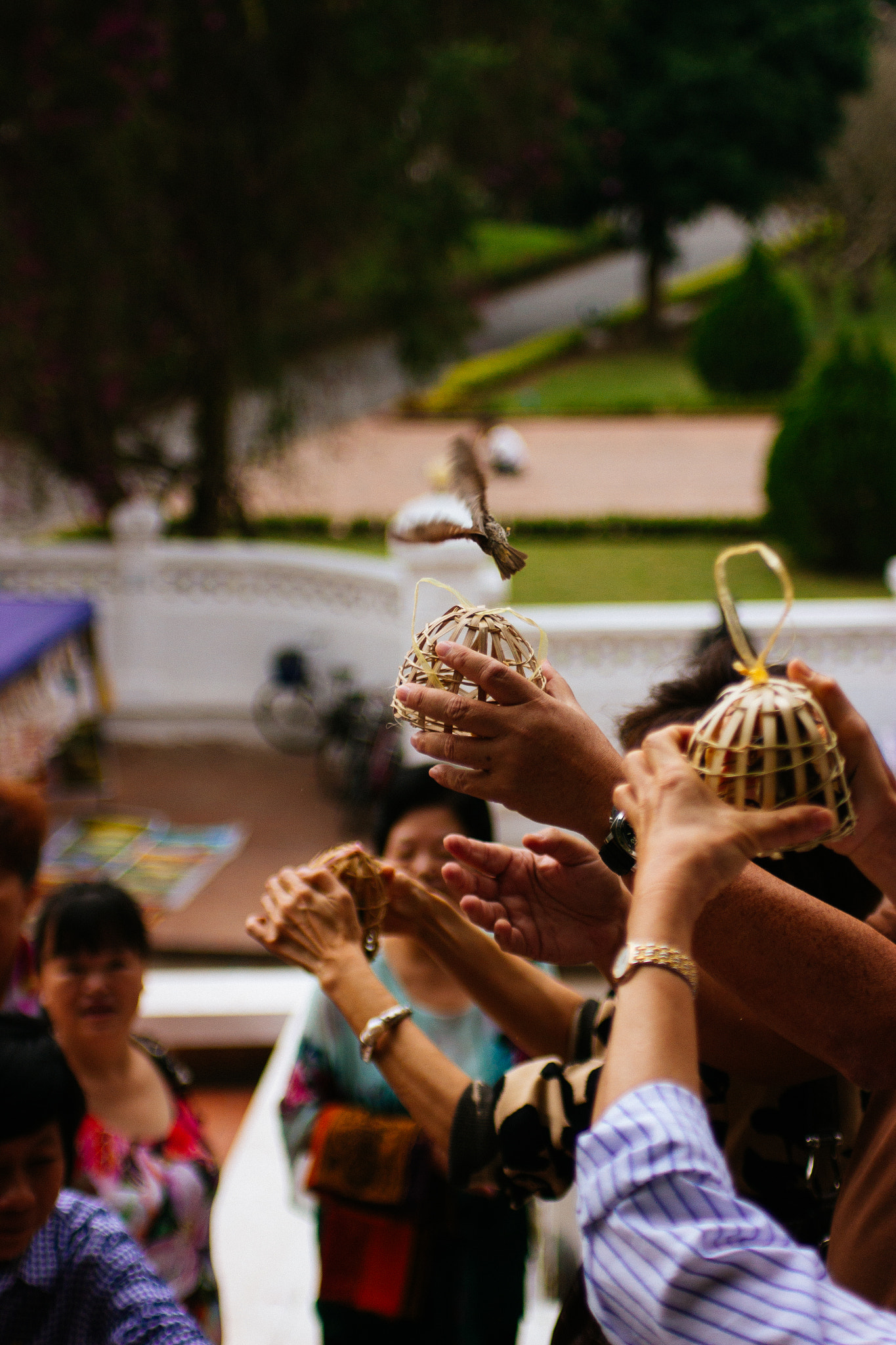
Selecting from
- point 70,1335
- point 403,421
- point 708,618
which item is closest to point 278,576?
point 708,618

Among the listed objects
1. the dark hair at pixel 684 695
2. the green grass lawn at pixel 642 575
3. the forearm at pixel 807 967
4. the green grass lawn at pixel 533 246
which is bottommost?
the green grass lawn at pixel 642 575

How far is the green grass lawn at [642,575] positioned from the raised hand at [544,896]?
875 centimetres

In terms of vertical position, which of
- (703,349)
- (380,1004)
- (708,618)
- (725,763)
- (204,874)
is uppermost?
(703,349)

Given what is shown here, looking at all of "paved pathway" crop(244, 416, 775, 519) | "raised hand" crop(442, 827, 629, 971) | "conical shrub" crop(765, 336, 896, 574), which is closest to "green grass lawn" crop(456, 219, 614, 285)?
"paved pathway" crop(244, 416, 775, 519)

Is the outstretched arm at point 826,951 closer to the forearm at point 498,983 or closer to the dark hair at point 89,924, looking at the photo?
the forearm at point 498,983

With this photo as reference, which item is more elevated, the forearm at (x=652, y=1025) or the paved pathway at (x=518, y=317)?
the paved pathway at (x=518, y=317)

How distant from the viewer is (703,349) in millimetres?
19531

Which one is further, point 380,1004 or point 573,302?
point 573,302

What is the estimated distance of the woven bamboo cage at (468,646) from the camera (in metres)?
1.39

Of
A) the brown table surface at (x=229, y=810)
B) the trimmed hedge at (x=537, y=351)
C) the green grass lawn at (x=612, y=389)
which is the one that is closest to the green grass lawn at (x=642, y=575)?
the brown table surface at (x=229, y=810)

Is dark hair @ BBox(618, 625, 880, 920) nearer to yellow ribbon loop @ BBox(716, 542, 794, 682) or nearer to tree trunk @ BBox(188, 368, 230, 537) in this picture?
yellow ribbon loop @ BBox(716, 542, 794, 682)

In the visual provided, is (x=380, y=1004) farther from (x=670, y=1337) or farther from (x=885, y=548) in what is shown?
(x=885, y=548)

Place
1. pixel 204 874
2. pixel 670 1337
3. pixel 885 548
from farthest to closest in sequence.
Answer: pixel 885 548 < pixel 204 874 < pixel 670 1337

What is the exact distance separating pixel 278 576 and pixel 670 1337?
27.8 feet
